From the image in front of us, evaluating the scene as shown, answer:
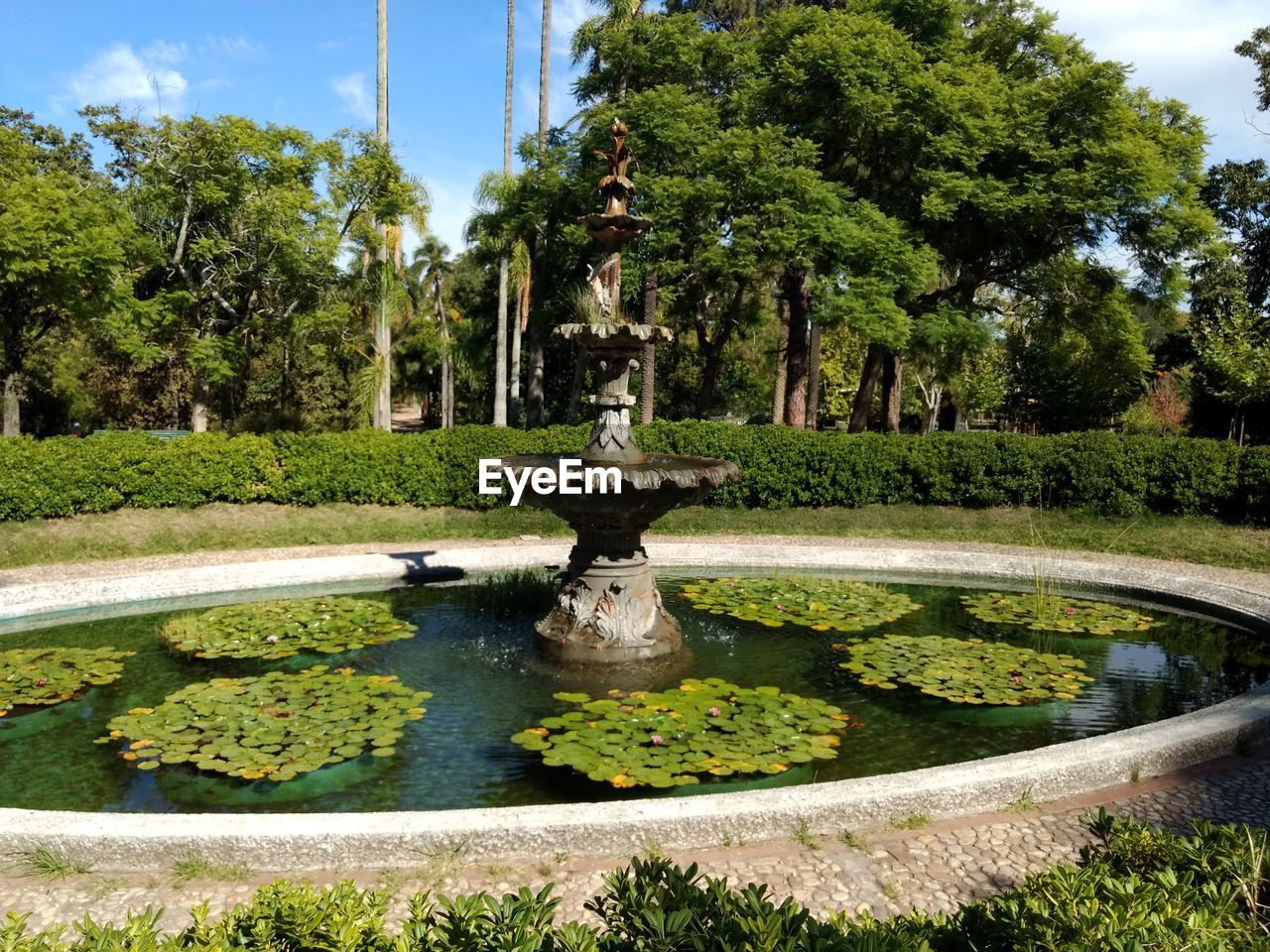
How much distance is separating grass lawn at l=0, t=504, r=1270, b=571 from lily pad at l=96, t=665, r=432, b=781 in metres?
7.30

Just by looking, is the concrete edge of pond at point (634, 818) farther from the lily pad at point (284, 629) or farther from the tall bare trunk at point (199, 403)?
the tall bare trunk at point (199, 403)

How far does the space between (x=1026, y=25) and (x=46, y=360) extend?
31.2 m

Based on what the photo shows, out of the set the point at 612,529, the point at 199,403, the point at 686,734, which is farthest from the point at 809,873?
the point at 199,403

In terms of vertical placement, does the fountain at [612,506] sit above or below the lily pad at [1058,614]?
above

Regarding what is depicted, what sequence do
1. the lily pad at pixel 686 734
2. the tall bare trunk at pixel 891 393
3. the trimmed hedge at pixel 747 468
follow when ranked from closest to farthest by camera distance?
the lily pad at pixel 686 734 < the trimmed hedge at pixel 747 468 < the tall bare trunk at pixel 891 393

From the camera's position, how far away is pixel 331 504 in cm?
1602

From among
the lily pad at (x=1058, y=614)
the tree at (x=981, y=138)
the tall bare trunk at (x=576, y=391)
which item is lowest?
the lily pad at (x=1058, y=614)

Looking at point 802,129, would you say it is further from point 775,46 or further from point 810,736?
point 810,736

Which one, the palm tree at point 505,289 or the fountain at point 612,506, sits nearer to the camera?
the fountain at point 612,506

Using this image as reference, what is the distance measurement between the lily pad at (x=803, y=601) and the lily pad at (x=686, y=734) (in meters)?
2.44

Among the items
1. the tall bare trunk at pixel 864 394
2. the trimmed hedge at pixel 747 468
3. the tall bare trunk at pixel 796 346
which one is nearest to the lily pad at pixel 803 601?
the trimmed hedge at pixel 747 468

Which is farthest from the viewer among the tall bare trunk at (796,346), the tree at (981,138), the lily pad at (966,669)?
the tall bare trunk at (796,346)

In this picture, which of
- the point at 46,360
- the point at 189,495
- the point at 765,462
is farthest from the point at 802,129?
the point at 46,360

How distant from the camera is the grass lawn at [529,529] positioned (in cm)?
1335
